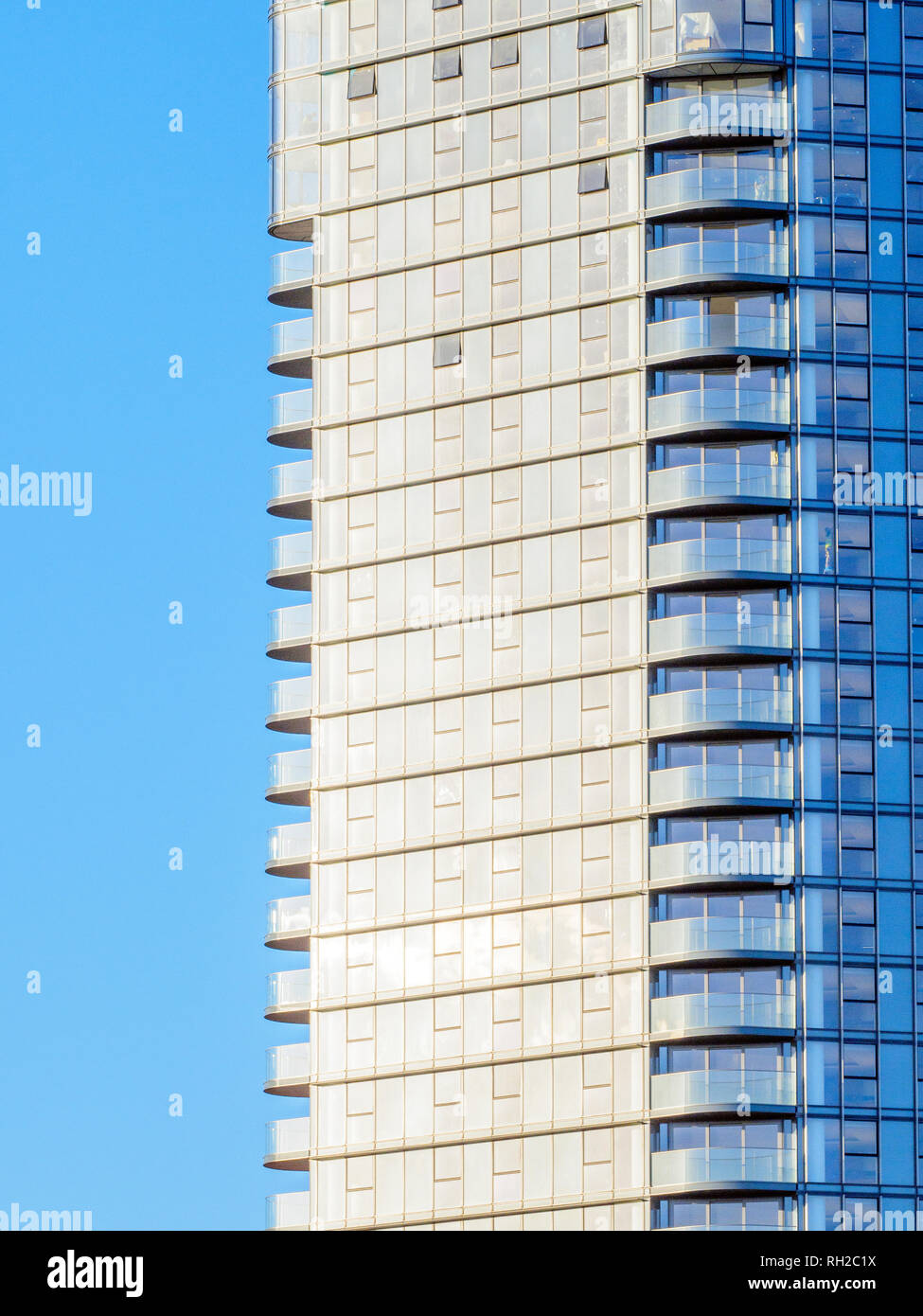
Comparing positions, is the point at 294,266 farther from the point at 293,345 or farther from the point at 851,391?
the point at 851,391

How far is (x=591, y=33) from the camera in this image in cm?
10075

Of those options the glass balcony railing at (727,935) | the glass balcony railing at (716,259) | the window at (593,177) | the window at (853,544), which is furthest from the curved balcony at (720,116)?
the glass balcony railing at (727,935)

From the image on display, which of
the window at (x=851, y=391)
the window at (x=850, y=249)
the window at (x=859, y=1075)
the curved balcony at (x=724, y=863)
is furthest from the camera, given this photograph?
the window at (x=850, y=249)

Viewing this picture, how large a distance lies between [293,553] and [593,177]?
Answer: 58.1ft

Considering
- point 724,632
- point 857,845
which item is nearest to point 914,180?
point 724,632

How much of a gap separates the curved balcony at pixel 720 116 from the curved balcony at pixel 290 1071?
113ft

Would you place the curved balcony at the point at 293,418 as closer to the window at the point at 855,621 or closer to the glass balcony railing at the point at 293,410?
the glass balcony railing at the point at 293,410

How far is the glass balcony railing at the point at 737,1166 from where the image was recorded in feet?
288

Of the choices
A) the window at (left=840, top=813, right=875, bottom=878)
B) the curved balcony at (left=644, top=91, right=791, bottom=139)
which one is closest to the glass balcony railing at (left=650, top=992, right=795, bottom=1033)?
the window at (left=840, top=813, right=875, bottom=878)

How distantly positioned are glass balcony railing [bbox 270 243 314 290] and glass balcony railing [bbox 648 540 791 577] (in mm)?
20805
